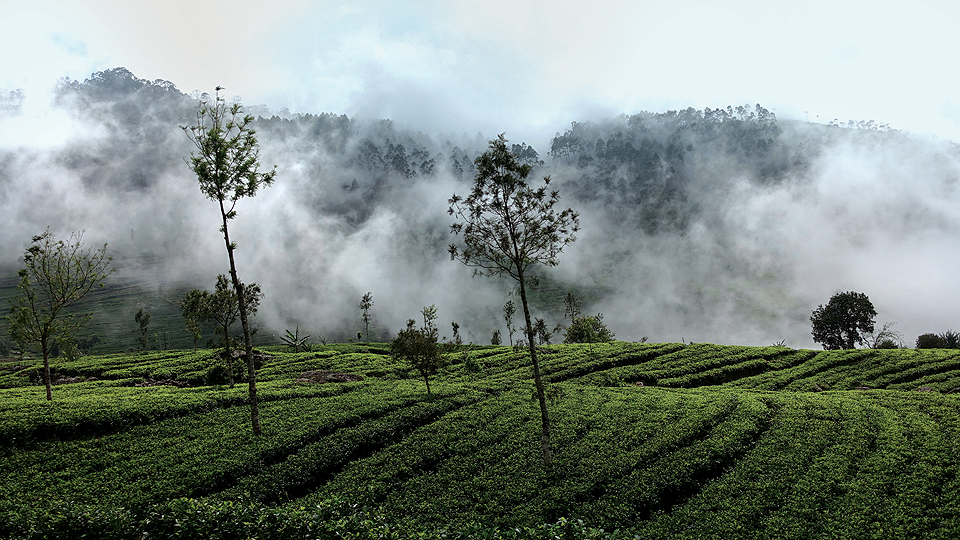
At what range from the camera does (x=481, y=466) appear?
1938 cm

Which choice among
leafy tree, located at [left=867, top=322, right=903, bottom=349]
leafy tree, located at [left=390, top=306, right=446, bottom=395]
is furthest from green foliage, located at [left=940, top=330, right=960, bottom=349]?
leafy tree, located at [left=390, top=306, right=446, bottom=395]

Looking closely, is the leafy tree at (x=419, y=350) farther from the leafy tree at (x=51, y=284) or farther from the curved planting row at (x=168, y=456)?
the leafy tree at (x=51, y=284)

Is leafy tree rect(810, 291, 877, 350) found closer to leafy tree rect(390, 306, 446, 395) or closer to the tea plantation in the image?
the tea plantation

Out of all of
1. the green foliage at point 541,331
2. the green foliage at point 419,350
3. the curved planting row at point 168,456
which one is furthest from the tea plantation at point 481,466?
the green foliage at point 541,331

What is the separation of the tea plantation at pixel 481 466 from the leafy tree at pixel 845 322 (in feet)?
209

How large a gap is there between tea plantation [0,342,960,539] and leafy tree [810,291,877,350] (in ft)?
209

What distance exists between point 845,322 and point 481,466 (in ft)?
325

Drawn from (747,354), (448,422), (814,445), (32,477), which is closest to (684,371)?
(747,354)

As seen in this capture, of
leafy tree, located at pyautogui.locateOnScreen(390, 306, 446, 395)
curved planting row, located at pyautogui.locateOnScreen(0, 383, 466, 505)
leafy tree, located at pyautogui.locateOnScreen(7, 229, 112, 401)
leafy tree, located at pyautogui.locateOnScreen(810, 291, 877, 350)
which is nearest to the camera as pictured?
curved planting row, located at pyautogui.locateOnScreen(0, 383, 466, 505)

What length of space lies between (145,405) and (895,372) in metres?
62.5

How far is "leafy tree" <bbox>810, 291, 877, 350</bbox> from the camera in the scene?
3278 inches

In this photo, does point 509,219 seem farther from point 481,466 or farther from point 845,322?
point 845,322

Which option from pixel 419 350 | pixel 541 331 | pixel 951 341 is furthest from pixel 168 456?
pixel 951 341

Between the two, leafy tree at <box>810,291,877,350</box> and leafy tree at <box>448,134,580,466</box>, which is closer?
leafy tree at <box>448,134,580,466</box>
